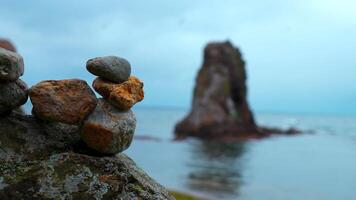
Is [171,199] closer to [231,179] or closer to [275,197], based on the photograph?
[275,197]

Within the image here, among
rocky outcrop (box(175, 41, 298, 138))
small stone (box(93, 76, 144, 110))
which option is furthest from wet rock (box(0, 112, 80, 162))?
rocky outcrop (box(175, 41, 298, 138))

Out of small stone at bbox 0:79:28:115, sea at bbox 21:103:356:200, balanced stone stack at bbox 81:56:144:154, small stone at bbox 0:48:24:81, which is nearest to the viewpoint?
small stone at bbox 0:48:24:81

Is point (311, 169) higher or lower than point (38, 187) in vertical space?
lower

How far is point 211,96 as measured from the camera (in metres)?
109

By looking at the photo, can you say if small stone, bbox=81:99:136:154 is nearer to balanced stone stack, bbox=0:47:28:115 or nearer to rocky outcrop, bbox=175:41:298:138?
balanced stone stack, bbox=0:47:28:115

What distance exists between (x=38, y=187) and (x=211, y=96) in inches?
4006

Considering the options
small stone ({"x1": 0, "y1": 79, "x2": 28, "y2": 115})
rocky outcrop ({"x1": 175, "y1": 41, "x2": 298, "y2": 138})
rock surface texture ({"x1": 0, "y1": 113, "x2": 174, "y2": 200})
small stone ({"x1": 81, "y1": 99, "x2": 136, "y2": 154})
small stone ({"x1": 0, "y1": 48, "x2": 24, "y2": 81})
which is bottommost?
rocky outcrop ({"x1": 175, "y1": 41, "x2": 298, "y2": 138})

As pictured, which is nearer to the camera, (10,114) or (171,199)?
(10,114)

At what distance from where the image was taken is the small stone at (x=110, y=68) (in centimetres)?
821

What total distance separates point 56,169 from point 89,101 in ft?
3.48

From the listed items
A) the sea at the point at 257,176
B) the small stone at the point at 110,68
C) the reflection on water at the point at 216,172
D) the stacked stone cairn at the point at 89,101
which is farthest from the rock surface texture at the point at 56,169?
the reflection on water at the point at 216,172

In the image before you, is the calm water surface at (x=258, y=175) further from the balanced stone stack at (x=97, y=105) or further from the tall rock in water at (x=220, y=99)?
the tall rock in water at (x=220, y=99)

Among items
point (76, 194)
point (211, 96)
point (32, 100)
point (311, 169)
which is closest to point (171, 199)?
point (76, 194)

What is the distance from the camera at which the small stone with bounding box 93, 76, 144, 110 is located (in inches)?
325
